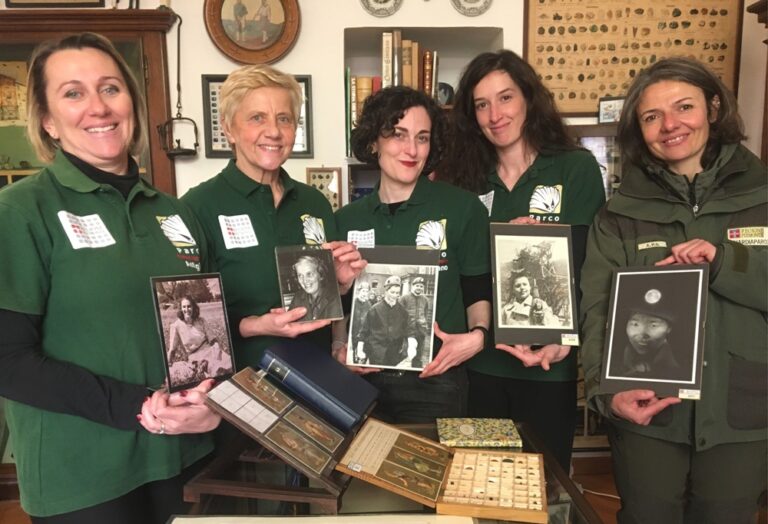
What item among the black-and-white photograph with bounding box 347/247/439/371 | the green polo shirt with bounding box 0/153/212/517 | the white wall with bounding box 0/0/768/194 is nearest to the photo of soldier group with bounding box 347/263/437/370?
the black-and-white photograph with bounding box 347/247/439/371

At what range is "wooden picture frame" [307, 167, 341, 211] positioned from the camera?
9.68 ft

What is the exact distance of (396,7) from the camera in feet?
9.26

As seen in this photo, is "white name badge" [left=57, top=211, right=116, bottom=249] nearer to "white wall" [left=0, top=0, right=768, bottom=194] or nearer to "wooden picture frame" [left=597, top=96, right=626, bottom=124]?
"white wall" [left=0, top=0, right=768, bottom=194]

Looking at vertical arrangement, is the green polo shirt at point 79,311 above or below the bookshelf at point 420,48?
below

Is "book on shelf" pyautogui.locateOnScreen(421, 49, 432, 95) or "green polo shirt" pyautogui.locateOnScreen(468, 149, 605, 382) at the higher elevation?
"book on shelf" pyautogui.locateOnScreen(421, 49, 432, 95)

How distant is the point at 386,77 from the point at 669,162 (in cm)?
172

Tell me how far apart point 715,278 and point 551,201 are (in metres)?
0.61

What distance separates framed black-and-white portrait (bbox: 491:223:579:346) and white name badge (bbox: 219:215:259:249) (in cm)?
74

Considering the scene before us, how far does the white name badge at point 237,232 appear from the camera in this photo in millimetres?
1562

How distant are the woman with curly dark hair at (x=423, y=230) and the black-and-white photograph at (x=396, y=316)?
110 millimetres

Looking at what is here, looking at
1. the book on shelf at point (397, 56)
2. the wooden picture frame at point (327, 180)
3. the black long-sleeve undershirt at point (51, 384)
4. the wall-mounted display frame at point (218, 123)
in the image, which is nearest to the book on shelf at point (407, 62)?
the book on shelf at point (397, 56)

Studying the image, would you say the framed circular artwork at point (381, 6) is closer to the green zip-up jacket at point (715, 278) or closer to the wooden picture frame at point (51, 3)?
the wooden picture frame at point (51, 3)

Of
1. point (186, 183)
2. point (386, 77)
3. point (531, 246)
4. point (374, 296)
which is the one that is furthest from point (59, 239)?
point (386, 77)

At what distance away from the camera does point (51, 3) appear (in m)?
2.76
